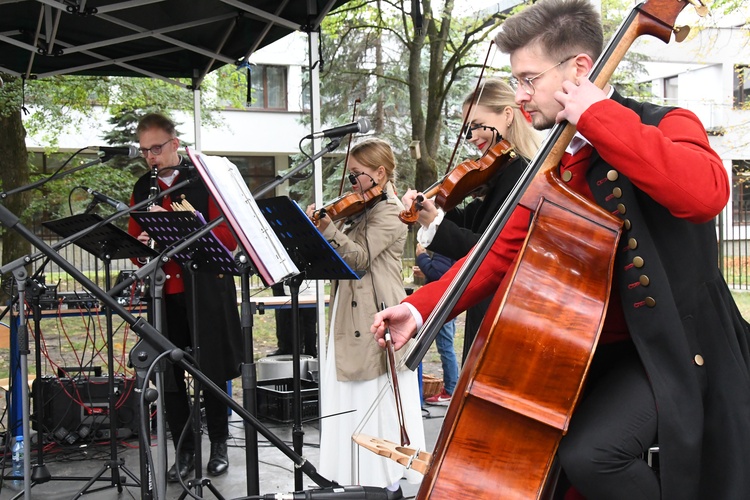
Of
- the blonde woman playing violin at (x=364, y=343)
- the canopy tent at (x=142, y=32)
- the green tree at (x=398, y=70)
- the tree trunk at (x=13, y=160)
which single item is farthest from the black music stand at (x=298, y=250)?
the green tree at (x=398, y=70)

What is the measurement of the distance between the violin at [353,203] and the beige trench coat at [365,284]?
0.16 ft

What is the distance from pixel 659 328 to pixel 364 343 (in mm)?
2651

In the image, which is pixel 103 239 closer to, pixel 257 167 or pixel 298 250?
pixel 298 250

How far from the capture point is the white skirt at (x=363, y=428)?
4492 millimetres

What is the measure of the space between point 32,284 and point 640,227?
12.0ft

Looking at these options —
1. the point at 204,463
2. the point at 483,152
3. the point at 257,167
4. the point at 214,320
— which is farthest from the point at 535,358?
the point at 257,167

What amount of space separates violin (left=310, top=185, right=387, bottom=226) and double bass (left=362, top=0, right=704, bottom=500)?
8.48 ft

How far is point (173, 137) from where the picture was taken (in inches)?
196

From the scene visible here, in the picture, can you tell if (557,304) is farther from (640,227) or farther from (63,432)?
(63,432)

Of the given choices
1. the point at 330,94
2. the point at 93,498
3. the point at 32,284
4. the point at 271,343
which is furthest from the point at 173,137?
the point at 330,94

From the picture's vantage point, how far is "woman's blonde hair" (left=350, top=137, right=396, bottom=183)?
15.0 feet

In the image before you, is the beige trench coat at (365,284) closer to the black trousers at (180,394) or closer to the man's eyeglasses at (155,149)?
the black trousers at (180,394)

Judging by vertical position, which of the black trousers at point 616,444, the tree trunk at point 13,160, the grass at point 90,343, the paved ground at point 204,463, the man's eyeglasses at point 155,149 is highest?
the tree trunk at point 13,160

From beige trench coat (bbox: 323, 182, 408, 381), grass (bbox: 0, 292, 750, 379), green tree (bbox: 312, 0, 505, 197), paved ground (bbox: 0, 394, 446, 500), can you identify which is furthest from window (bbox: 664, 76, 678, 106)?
beige trench coat (bbox: 323, 182, 408, 381)
